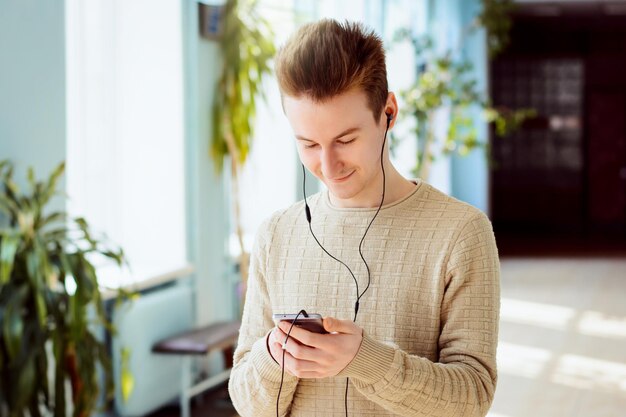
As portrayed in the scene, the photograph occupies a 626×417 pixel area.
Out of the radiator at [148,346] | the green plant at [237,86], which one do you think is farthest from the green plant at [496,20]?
the radiator at [148,346]

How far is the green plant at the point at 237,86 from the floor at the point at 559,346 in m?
1.67

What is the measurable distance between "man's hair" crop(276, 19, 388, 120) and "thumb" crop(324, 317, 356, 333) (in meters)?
0.39

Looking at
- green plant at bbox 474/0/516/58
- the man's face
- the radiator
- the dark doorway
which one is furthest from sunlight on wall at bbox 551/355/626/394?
the dark doorway

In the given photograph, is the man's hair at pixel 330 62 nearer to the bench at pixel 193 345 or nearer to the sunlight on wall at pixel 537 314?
the bench at pixel 193 345

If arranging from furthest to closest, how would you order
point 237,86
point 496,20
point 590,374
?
1. point 496,20
2. point 590,374
3. point 237,86

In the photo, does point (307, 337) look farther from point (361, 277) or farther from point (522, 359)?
point (522, 359)

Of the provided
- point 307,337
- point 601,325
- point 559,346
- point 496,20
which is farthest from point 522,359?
point 307,337

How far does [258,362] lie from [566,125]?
52.5 feet

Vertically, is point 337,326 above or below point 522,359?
above

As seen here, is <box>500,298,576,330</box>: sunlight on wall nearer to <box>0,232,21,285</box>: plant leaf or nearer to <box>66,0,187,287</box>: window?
<box>66,0,187,287</box>: window

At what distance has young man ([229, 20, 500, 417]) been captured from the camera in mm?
1584

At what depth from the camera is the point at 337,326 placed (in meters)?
1.50

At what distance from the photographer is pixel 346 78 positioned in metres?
1.60

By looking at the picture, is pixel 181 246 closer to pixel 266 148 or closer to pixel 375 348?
pixel 266 148
